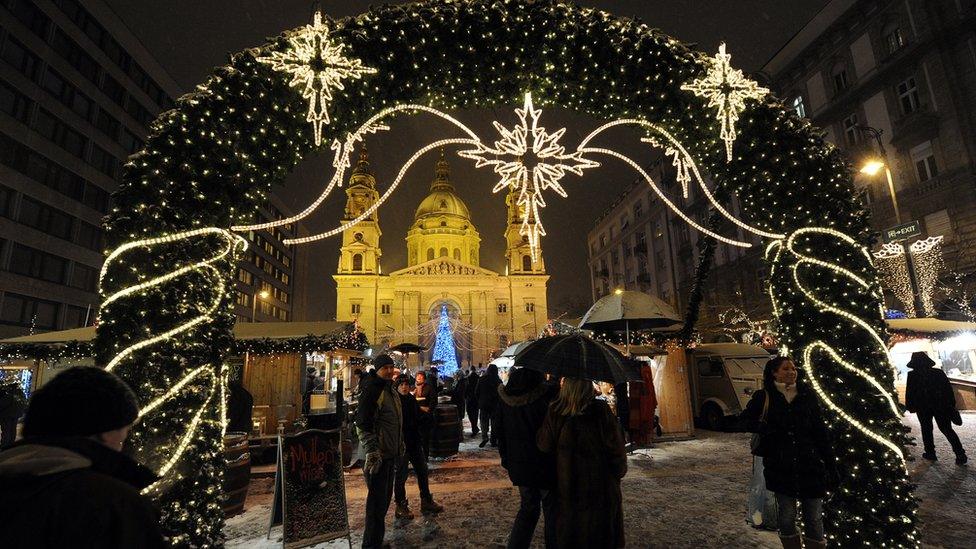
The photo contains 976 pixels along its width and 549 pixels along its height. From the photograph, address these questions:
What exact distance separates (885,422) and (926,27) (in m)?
24.1

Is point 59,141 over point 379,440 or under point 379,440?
over

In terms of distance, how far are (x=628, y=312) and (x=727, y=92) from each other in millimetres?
5275

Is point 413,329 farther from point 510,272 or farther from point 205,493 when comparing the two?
point 205,493

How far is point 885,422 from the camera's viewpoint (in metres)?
4.98

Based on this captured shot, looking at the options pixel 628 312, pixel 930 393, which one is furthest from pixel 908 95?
pixel 628 312

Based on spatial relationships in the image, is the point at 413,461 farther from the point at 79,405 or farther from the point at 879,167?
the point at 879,167

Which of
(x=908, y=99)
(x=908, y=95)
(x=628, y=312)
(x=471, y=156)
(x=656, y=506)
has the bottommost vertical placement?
(x=656, y=506)

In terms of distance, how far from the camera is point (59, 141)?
31656mm

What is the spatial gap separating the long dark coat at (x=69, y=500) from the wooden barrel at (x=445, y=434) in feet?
31.7

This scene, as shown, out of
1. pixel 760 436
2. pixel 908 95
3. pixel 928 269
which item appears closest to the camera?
pixel 760 436

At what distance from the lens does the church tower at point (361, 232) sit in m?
52.4

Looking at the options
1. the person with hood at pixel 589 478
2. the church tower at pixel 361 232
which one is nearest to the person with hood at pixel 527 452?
the person with hood at pixel 589 478

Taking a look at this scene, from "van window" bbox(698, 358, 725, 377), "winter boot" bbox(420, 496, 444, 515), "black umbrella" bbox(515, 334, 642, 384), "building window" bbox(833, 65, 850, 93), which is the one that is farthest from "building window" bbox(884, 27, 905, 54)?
"winter boot" bbox(420, 496, 444, 515)

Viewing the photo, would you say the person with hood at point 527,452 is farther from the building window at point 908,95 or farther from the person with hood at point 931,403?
the building window at point 908,95
